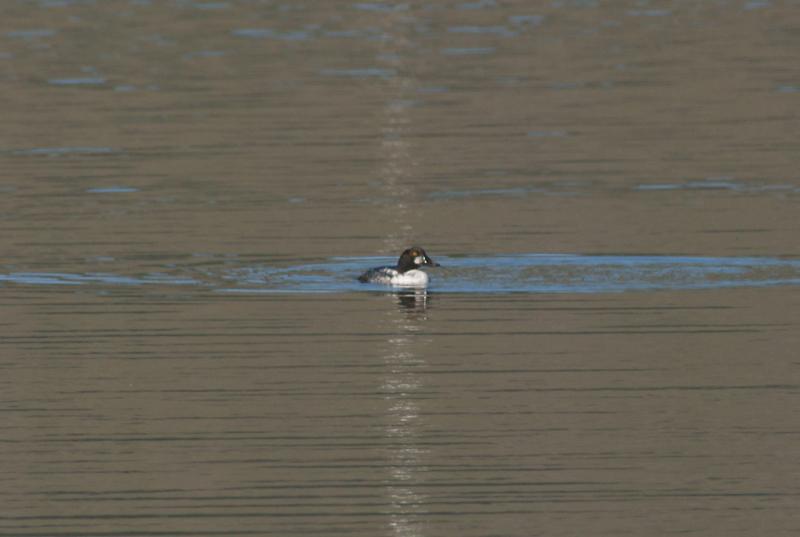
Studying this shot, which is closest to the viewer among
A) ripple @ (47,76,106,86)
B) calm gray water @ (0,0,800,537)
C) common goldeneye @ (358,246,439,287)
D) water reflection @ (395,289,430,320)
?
calm gray water @ (0,0,800,537)

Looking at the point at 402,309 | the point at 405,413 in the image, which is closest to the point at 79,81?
the point at 402,309

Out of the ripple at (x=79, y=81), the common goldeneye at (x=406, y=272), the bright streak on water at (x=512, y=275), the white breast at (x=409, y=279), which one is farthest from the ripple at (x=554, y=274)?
the ripple at (x=79, y=81)

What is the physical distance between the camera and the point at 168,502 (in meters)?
16.8

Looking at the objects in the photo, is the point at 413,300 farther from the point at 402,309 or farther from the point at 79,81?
the point at 79,81

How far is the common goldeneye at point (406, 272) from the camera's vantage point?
25875mm

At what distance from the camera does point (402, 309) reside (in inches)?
992

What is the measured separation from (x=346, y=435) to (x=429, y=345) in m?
4.12

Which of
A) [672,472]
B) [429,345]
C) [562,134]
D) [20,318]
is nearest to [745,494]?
[672,472]

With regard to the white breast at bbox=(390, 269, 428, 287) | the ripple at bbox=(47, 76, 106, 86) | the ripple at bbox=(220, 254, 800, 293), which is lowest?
the ripple at bbox=(47, 76, 106, 86)

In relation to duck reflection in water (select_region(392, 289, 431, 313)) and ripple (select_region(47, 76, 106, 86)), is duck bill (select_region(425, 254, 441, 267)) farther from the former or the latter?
ripple (select_region(47, 76, 106, 86))

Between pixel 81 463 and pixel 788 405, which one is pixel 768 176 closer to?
pixel 788 405

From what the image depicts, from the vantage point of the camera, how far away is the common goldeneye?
2588 cm

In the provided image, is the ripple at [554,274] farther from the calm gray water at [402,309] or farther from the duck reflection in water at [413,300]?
the duck reflection in water at [413,300]

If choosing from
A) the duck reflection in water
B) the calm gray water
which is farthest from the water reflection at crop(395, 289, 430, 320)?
the calm gray water
